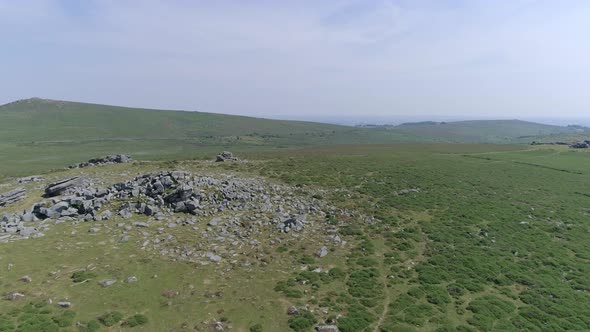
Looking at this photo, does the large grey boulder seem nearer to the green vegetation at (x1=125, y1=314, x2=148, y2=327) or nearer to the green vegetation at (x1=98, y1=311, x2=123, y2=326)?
the green vegetation at (x1=98, y1=311, x2=123, y2=326)

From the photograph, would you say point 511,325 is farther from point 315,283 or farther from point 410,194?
point 410,194

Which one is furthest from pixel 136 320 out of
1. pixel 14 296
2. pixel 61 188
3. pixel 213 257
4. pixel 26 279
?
pixel 61 188

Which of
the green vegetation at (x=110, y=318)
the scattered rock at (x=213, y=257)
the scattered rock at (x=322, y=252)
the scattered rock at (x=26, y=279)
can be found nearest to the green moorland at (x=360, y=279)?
the green vegetation at (x=110, y=318)

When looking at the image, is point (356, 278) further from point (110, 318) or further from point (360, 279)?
point (110, 318)

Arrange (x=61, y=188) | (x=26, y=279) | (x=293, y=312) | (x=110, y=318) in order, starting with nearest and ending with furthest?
(x=110, y=318) → (x=293, y=312) → (x=26, y=279) → (x=61, y=188)

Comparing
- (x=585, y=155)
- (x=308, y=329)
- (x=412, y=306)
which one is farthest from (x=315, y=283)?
(x=585, y=155)

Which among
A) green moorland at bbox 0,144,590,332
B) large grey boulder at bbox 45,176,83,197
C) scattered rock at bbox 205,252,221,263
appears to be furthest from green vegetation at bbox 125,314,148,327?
large grey boulder at bbox 45,176,83,197

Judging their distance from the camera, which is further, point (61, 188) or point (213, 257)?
point (61, 188)

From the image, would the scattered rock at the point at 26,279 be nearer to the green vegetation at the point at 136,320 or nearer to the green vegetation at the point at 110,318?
the green vegetation at the point at 110,318
